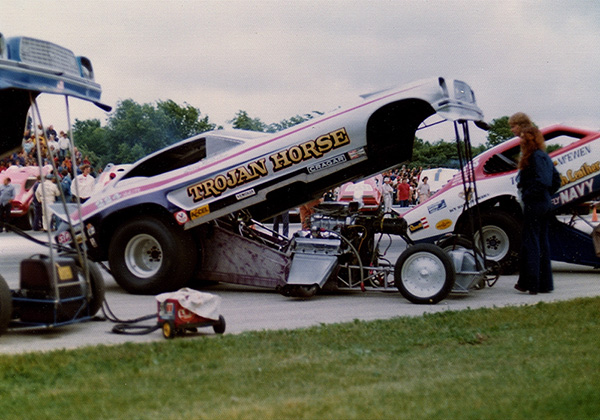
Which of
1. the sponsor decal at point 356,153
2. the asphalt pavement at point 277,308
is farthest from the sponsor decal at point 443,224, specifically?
the sponsor decal at point 356,153

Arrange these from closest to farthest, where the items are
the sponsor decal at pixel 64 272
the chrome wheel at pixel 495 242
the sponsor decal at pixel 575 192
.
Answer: the sponsor decal at pixel 64 272, the sponsor decal at pixel 575 192, the chrome wheel at pixel 495 242

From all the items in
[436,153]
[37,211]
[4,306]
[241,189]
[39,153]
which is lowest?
[4,306]

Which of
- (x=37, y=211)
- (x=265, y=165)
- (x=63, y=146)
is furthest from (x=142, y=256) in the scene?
(x=63, y=146)

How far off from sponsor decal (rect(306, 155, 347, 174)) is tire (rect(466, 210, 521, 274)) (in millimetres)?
3215

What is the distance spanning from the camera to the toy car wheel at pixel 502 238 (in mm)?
11938

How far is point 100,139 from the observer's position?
232 feet

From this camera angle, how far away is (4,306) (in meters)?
6.98

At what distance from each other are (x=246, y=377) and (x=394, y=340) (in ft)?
5.57

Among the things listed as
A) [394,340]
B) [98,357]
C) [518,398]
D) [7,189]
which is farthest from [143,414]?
[7,189]

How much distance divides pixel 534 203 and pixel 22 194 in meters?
20.3

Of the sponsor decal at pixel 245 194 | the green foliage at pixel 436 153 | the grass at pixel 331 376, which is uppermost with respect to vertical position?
the green foliage at pixel 436 153

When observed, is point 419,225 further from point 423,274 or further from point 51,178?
point 51,178

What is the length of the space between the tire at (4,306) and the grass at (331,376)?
926 mm

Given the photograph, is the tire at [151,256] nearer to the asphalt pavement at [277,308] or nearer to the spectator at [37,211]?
the asphalt pavement at [277,308]
